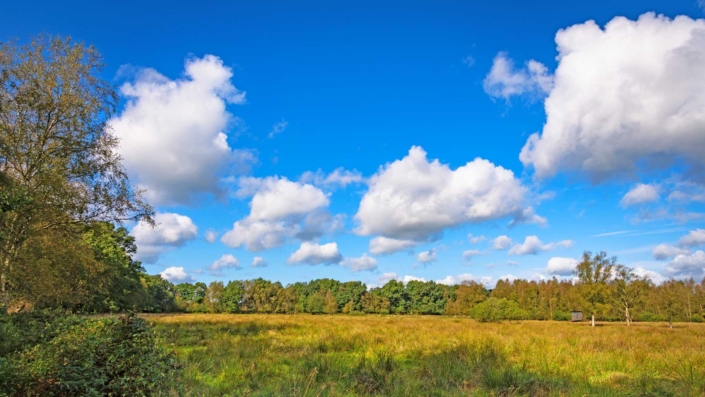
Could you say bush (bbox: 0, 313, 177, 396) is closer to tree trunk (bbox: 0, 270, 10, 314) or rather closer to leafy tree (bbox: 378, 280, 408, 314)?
tree trunk (bbox: 0, 270, 10, 314)

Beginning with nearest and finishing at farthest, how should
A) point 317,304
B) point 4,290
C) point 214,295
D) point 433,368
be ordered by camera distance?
1. point 433,368
2. point 4,290
3. point 317,304
4. point 214,295

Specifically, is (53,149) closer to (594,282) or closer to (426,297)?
(594,282)

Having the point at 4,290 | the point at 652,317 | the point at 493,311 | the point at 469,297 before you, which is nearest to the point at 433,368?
the point at 4,290

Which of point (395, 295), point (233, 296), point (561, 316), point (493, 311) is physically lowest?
point (561, 316)

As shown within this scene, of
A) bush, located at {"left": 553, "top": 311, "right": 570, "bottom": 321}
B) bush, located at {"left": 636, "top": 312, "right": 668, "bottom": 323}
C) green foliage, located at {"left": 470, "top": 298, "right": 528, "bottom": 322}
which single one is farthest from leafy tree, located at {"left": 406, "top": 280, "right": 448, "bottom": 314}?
green foliage, located at {"left": 470, "top": 298, "right": 528, "bottom": 322}

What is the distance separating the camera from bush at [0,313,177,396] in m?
5.24

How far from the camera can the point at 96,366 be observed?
5633mm

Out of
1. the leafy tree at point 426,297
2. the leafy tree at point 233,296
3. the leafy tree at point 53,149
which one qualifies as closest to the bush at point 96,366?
the leafy tree at point 53,149

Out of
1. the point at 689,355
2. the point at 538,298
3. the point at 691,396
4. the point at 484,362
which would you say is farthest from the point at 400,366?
the point at 538,298

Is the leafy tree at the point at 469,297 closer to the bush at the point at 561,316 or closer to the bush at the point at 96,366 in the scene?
the bush at the point at 561,316

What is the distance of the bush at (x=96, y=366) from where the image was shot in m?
5.24

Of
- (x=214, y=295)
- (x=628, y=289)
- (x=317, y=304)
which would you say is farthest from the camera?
(x=214, y=295)

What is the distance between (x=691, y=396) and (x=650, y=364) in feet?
11.8

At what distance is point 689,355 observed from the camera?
11406 millimetres
